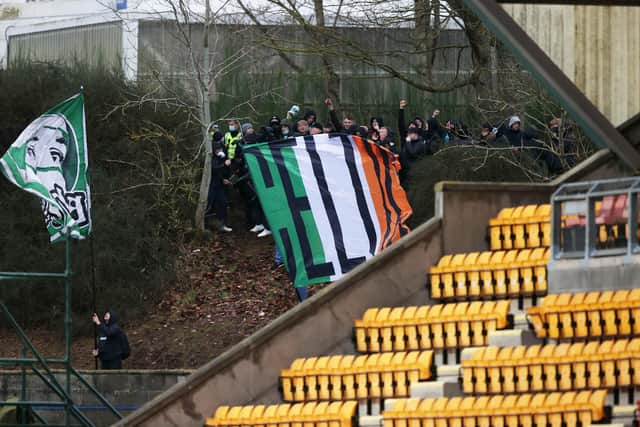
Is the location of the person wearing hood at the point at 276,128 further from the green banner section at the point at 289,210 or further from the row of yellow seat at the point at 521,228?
the row of yellow seat at the point at 521,228

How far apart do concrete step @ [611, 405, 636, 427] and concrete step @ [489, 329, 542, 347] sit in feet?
8.06

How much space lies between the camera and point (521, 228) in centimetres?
2159

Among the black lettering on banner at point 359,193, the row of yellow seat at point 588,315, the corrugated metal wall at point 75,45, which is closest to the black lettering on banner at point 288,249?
the black lettering on banner at point 359,193

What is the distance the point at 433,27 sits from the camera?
3478 centimetres

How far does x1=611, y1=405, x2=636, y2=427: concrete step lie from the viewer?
1673 centimetres

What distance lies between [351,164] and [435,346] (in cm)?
640

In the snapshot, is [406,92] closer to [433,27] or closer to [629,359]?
[433,27]

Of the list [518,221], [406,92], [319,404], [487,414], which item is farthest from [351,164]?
[406,92]

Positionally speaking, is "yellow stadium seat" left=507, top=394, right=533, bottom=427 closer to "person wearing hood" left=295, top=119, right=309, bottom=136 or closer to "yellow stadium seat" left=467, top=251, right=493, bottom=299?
"yellow stadium seat" left=467, top=251, right=493, bottom=299

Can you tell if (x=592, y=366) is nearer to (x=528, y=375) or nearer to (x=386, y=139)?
(x=528, y=375)

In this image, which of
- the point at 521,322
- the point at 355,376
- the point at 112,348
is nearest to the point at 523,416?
the point at 521,322

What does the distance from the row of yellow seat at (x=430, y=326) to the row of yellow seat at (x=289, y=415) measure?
1.31m

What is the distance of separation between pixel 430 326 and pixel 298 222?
5385 mm

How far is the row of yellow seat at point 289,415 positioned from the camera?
1944cm
